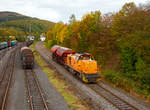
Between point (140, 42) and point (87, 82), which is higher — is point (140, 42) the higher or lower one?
the higher one

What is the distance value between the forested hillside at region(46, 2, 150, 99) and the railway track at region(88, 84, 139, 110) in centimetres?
248

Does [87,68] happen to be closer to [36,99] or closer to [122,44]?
[36,99]

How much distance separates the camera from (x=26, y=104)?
14117 millimetres

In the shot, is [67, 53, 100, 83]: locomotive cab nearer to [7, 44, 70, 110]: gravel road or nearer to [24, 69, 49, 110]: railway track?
[7, 44, 70, 110]: gravel road

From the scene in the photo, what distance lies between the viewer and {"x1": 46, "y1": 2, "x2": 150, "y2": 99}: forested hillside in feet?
66.6

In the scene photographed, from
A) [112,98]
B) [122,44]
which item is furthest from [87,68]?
[122,44]

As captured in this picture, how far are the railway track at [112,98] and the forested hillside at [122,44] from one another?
248 centimetres

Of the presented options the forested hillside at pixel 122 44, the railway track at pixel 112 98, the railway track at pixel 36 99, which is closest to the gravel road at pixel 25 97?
the railway track at pixel 36 99

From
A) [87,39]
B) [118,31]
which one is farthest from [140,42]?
[87,39]

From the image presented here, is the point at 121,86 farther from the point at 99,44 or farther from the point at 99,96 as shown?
the point at 99,44

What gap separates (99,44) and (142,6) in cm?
911

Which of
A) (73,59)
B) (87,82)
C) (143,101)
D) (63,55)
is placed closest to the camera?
(143,101)

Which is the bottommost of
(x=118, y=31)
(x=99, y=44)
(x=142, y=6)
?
(x=99, y=44)

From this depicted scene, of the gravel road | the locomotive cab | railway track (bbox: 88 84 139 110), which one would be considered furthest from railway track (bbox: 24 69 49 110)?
the locomotive cab
